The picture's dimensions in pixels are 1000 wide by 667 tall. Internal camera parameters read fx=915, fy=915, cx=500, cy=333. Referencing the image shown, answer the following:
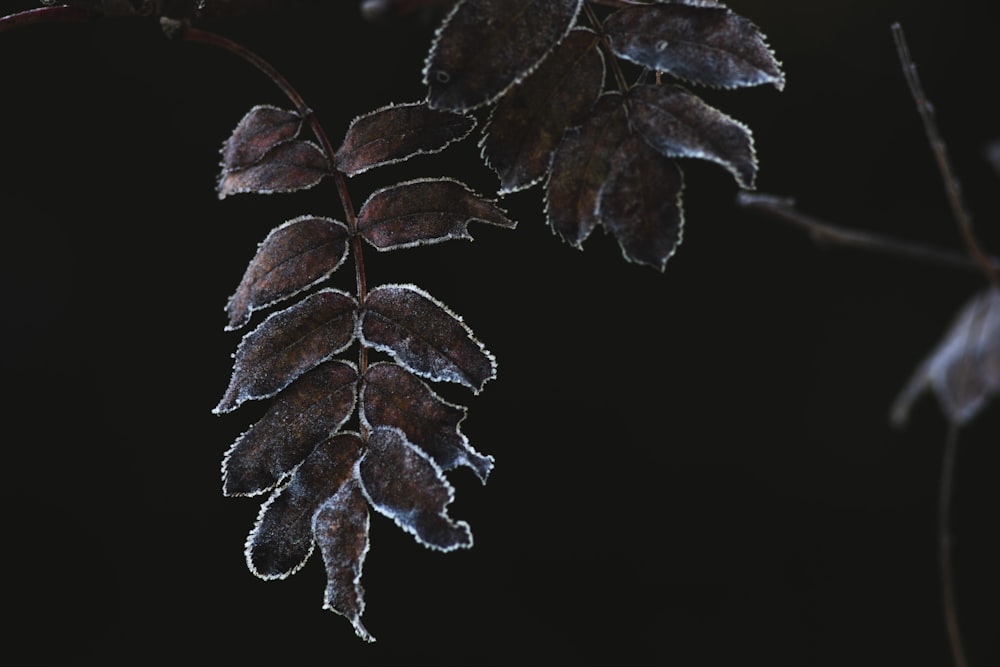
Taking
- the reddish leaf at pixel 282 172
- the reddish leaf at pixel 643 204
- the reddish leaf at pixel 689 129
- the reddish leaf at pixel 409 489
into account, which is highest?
the reddish leaf at pixel 689 129

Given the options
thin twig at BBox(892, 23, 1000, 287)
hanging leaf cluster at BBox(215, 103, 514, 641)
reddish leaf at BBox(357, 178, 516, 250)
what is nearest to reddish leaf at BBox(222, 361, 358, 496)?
hanging leaf cluster at BBox(215, 103, 514, 641)

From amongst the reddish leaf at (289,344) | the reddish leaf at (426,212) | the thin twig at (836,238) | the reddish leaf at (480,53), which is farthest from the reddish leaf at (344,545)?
the thin twig at (836,238)

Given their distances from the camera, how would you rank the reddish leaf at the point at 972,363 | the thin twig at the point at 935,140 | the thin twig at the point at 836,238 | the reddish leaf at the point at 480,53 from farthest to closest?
the reddish leaf at the point at 972,363
the thin twig at the point at 836,238
the thin twig at the point at 935,140
the reddish leaf at the point at 480,53

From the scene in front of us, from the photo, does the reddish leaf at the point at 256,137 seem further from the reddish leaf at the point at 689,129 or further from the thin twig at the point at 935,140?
the thin twig at the point at 935,140

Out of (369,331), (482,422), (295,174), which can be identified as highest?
(295,174)

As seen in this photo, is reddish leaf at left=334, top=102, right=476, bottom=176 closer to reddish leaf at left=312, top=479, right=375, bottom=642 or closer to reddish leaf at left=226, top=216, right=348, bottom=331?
reddish leaf at left=226, top=216, right=348, bottom=331

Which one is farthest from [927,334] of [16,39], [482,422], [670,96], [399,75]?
[16,39]

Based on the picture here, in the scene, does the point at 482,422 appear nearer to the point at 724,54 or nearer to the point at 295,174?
the point at 295,174
